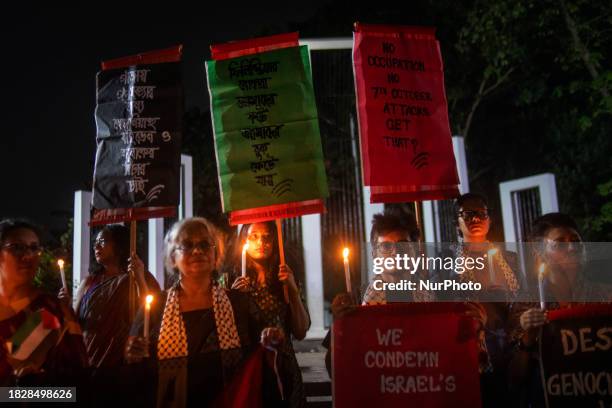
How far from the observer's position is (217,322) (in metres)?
2.91

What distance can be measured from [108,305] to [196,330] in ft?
4.40

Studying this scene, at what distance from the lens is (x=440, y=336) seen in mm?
2945

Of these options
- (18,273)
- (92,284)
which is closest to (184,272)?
(18,273)

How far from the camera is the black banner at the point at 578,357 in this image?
284 cm

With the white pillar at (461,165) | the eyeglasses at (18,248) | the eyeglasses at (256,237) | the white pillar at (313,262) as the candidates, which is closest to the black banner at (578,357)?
the eyeglasses at (256,237)

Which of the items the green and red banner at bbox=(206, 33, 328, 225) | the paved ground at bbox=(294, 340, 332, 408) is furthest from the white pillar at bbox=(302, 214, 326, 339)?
the green and red banner at bbox=(206, 33, 328, 225)

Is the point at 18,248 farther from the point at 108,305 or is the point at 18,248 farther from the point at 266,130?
the point at 266,130

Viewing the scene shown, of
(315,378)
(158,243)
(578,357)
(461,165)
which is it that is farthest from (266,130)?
(461,165)

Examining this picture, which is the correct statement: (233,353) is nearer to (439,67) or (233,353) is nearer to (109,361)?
(109,361)

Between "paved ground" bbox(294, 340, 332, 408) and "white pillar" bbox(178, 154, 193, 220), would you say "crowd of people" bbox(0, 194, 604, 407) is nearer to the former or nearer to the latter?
"paved ground" bbox(294, 340, 332, 408)

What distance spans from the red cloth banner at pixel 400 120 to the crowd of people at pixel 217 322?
0.27 meters

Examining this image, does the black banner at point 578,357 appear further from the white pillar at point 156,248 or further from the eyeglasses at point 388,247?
the white pillar at point 156,248

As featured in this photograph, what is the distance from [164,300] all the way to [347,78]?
30.0 ft

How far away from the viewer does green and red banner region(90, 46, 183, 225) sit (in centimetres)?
400
